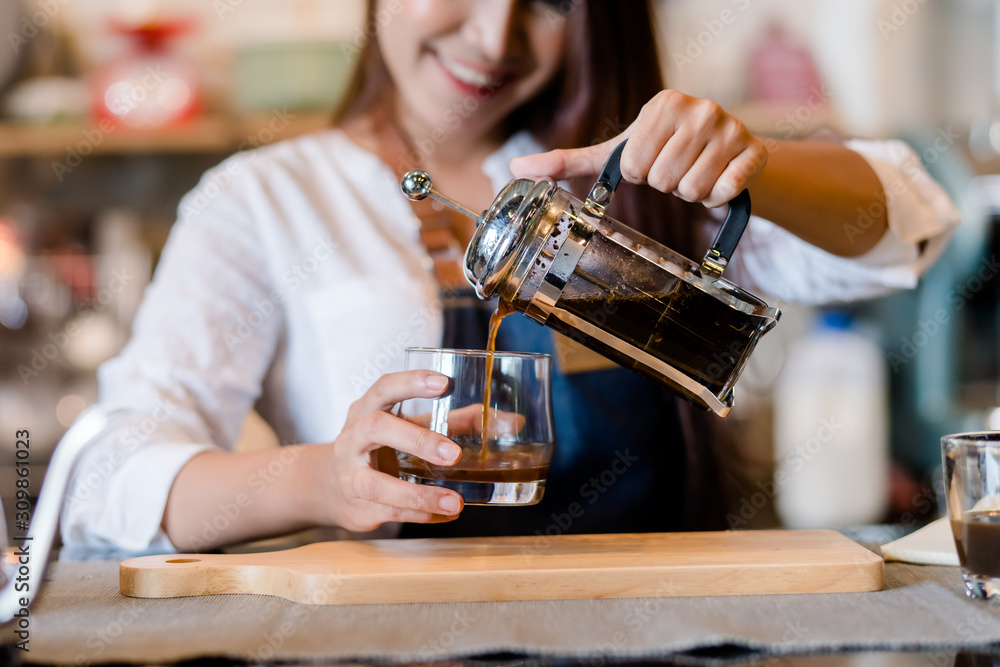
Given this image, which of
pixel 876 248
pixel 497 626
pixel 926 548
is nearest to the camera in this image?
pixel 497 626

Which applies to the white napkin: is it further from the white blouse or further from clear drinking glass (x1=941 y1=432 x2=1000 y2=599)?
the white blouse

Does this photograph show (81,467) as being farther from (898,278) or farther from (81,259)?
(81,259)

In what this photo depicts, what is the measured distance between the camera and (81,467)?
3.58ft

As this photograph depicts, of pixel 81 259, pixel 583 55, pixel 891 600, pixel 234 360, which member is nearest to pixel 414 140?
pixel 583 55

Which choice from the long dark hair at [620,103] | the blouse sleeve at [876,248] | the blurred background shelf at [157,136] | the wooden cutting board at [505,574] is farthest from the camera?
the blurred background shelf at [157,136]

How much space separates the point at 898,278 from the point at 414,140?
75 cm

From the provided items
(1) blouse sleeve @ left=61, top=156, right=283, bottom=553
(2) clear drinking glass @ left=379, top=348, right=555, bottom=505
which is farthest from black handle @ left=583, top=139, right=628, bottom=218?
(1) blouse sleeve @ left=61, top=156, right=283, bottom=553

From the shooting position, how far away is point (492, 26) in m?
1.21

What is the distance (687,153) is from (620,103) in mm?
591

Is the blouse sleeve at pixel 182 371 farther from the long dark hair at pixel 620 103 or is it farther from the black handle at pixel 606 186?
the black handle at pixel 606 186

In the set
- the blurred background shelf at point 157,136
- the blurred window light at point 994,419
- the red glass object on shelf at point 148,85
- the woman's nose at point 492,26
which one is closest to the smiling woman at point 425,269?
the woman's nose at point 492,26

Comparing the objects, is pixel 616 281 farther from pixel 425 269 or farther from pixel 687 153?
pixel 425 269

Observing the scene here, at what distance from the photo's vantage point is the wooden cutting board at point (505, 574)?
0.76 meters

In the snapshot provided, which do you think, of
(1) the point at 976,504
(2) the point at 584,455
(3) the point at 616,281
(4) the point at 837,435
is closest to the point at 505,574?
(3) the point at 616,281
